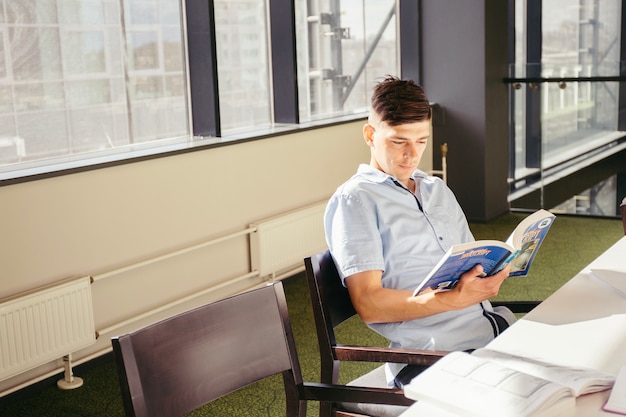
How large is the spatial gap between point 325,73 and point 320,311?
363 cm

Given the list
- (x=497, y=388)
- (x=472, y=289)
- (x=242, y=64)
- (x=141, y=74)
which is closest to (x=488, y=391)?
(x=497, y=388)

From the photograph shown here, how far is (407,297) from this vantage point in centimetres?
201

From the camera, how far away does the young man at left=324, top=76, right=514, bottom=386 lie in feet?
6.63

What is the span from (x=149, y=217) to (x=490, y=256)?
221cm

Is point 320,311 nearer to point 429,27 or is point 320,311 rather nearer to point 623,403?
point 623,403

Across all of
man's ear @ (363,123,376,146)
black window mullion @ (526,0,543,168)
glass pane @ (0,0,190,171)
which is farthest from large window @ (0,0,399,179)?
man's ear @ (363,123,376,146)

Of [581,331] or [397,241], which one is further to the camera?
[397,241]

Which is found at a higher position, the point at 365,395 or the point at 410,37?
the point at 410,37

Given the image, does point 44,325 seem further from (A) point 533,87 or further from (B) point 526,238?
(A) point 533,87

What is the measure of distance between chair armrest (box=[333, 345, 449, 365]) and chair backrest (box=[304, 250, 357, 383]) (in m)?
0.05

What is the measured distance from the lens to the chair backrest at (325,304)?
197cm

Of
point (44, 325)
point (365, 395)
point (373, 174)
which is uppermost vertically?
point (373, 174)

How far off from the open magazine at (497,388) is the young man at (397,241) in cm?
52

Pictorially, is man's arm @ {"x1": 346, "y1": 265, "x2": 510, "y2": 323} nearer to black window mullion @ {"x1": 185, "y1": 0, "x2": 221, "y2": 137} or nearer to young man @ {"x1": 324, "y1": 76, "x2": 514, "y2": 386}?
young man @ {"x1": 324, "y1": 76, "x2": 514, "y2": 386}
